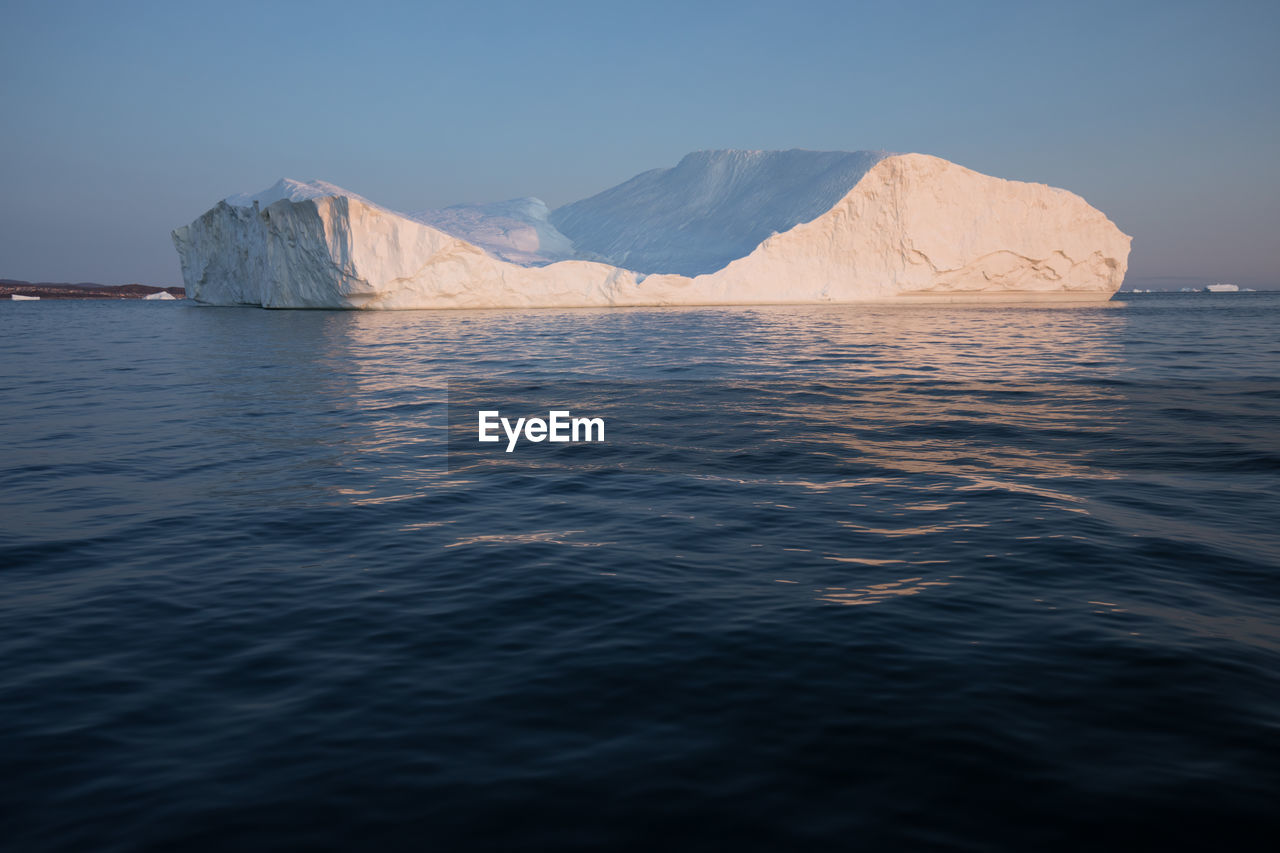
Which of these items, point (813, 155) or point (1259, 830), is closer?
point (1259, 830)

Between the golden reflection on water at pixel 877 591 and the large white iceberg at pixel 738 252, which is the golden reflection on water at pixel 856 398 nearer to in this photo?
the golden reflection on water at pixel 877 591

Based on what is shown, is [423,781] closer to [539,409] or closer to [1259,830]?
[1259,830]

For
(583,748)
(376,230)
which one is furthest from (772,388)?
(376,230)

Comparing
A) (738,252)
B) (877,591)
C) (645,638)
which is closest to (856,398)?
(877,591)

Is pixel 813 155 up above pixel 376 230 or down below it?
above

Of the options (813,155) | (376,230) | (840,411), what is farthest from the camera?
(813,155)

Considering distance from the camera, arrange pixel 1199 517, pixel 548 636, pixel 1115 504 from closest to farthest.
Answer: pixel 548 636 → pixel 1199 517 → pixel 1115 504

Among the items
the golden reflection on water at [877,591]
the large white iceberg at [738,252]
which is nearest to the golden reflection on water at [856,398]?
the golden reflection on water at [877,591]
